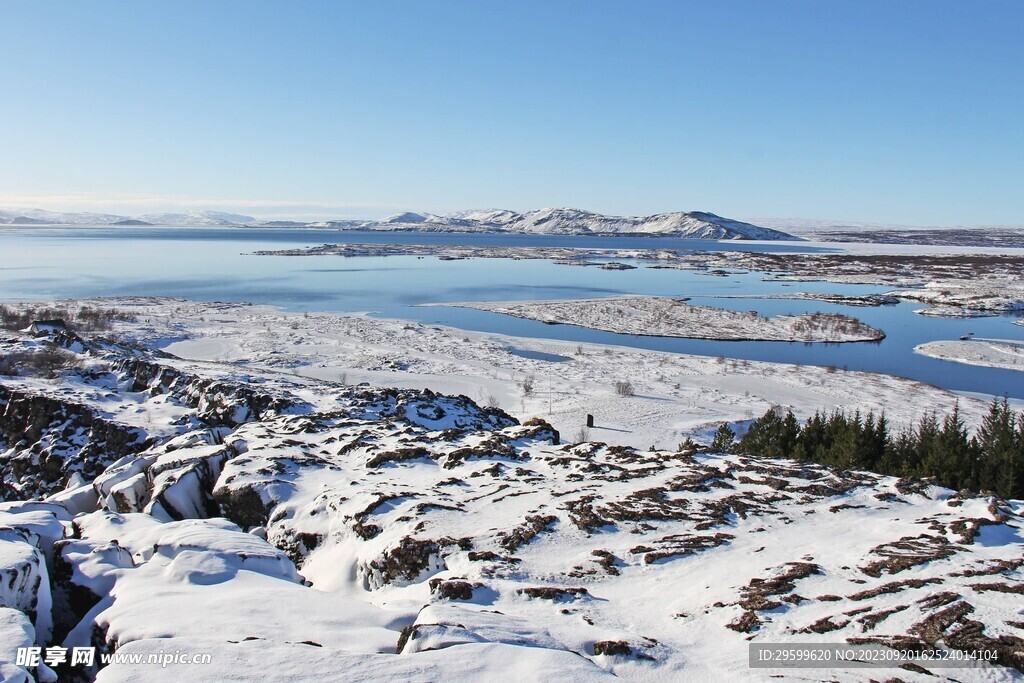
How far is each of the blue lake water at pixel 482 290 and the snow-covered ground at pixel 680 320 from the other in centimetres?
179

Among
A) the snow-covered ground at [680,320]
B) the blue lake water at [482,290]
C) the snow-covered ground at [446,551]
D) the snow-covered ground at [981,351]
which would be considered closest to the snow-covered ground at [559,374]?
the blue lake water at [482,290]

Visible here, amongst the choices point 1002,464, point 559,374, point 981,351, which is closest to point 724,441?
point 1002,464

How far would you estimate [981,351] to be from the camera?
4156 cm

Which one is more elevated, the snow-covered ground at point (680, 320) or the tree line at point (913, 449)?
the snow-covered ground at point (680, 320)

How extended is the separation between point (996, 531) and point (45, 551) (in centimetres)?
1646

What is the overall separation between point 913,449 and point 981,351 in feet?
98.6

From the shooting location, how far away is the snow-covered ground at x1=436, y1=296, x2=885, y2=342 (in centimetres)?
4794

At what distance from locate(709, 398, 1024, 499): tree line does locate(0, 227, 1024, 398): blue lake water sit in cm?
1880

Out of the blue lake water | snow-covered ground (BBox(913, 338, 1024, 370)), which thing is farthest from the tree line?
snow-covered ground (BBox(913, 338, 1024, 370))

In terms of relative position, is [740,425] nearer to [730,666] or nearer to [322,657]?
[730,666]

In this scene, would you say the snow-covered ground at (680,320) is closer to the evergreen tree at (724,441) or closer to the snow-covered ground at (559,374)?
the snow-covered ground at (559,374)

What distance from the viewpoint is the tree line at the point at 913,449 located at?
53.0 feet

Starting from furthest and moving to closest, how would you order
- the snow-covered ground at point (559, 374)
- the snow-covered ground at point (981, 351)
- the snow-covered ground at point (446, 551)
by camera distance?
1. the snow-covered ground at point (981, 351)
2. the snow-covered ground at point (559, 374)
3. the snow-covered ground at point (446, 551)

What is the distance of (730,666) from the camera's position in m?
7.45
